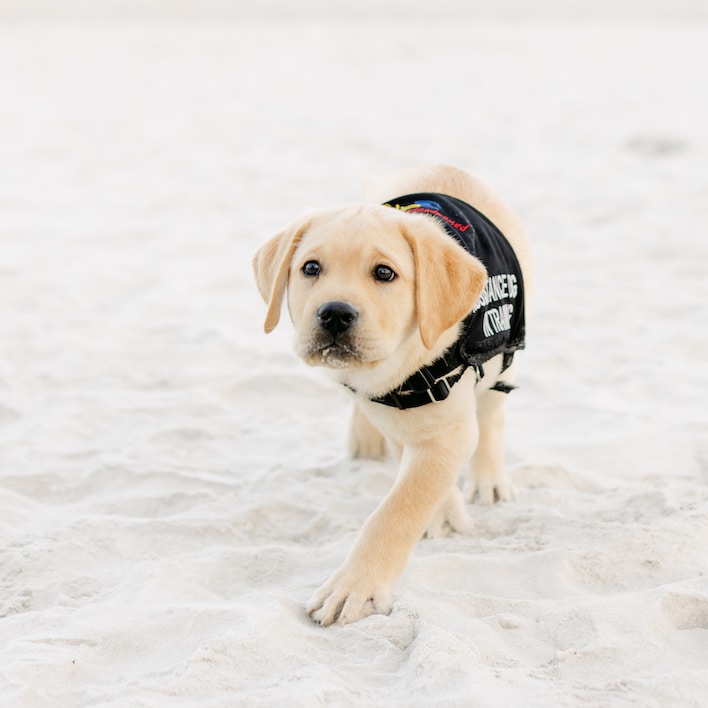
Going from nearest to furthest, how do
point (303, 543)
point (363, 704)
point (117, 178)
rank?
point (363, 704), point (303, 543), point (117, 178)

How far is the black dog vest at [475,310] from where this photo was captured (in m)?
3.16

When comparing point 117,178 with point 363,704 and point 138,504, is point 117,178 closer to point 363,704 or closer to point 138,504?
point 138,504

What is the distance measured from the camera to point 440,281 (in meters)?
3.05

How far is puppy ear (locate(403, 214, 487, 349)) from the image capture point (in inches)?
119

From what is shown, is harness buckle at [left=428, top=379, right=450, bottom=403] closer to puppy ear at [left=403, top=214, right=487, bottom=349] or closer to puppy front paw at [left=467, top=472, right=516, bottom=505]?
puppy ear at [left=403, top=214, right=487, bottom=349]

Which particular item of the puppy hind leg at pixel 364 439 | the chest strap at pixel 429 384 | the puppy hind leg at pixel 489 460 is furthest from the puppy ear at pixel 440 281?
the puppy hind leg at pixel 364 439

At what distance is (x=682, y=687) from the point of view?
242 centimetres

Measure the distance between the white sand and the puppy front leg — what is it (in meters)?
0.08

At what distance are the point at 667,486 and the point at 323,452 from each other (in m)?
1.47

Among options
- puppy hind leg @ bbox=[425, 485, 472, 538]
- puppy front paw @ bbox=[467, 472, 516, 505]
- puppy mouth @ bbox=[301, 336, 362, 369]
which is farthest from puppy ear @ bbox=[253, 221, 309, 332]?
puppy front paw @ bbox=[467, 472, 516, 505]

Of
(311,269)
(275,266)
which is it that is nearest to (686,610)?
(311,269)

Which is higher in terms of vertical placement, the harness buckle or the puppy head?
the puppy head

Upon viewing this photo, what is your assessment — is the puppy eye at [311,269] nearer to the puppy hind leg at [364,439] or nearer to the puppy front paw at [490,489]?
the puppy hind leg at [364,439]

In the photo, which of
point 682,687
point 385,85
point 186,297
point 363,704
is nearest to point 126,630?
point 363,704
